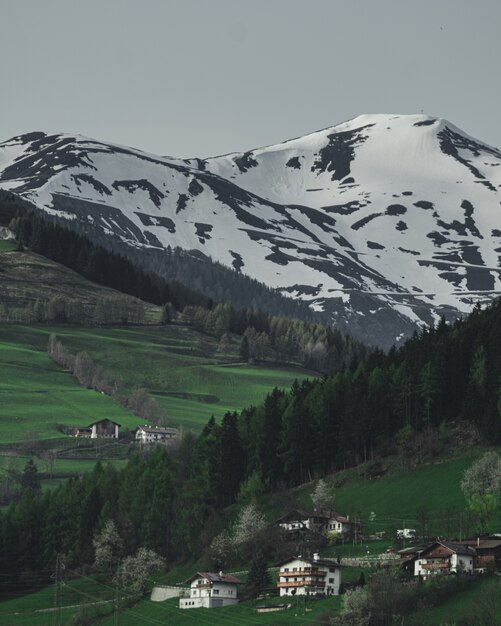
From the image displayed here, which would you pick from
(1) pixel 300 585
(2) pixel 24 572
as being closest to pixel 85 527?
(2) pixel 24 572

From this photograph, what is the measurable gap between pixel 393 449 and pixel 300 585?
144ft

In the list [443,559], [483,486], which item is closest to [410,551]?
[443,559]

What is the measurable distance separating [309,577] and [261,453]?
1894 inches

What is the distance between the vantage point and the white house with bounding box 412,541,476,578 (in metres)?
117

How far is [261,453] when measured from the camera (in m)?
169

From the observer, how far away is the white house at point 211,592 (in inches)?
4904

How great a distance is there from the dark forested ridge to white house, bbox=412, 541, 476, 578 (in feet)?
116

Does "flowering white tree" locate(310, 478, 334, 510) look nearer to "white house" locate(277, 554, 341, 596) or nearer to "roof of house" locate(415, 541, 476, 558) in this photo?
"white house" locate(277, 554, 341, 596)

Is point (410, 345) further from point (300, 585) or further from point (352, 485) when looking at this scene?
point (300, 585)

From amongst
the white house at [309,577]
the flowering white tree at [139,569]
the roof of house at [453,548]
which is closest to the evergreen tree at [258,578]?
the white house at [309,577]

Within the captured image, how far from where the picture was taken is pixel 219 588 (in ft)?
411

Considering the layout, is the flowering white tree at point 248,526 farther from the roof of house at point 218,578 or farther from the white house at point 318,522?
the roof of house at point 218,578

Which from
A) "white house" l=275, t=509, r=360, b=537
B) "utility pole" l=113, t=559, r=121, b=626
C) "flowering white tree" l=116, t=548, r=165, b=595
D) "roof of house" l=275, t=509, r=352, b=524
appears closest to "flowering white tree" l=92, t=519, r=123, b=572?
"utility pole" l=113, t=559, r=121, b=626

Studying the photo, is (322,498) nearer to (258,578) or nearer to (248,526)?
(248,526)
